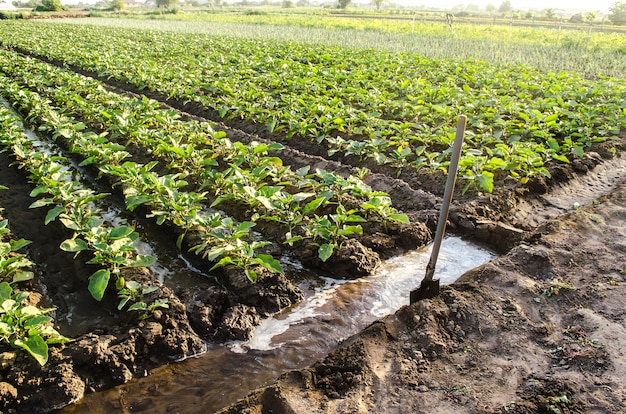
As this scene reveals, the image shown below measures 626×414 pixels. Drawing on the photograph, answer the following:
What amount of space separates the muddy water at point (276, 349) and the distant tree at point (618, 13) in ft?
147

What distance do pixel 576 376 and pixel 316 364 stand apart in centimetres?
157

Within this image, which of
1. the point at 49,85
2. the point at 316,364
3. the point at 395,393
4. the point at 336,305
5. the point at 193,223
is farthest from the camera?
the point at 49,85

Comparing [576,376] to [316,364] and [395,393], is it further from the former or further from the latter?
[316,364]

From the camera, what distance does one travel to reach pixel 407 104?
8000 millimetres

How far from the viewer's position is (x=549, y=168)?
20.2ft

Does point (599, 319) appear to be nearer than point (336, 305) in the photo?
Yes

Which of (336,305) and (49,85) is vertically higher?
(49,85)

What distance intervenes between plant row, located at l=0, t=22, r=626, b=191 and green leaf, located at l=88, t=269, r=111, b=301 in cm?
366

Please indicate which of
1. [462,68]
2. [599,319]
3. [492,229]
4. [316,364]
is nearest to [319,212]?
[492,229]

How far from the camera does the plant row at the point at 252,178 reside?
454 cm

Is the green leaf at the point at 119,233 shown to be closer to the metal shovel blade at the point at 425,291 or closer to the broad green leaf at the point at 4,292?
the broad green leaf at the point at 4,292

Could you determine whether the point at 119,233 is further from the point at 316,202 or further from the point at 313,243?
the point at 316,202

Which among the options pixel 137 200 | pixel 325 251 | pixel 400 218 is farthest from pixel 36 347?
pixel 400 218

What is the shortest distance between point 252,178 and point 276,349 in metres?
2.27
